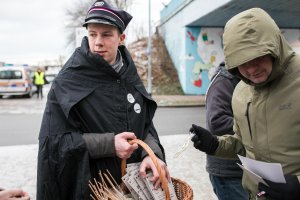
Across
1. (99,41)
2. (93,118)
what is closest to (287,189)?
(93,118)

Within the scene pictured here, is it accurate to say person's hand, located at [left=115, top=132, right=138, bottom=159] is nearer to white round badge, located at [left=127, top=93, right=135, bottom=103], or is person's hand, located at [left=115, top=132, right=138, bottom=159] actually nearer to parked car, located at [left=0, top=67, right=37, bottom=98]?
white round badge, located at [left=127, top=93, right=135, bottom=103]

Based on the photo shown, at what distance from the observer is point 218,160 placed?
2740mm

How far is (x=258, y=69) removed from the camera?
186 cm

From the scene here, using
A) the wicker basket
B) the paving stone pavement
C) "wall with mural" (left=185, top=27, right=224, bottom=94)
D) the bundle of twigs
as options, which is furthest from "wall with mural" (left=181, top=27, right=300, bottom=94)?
the bundle of twigs

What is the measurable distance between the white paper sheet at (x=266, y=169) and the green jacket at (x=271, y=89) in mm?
107

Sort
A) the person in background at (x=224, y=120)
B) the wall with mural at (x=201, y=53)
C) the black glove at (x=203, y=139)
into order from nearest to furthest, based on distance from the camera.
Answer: the black glove at (x=203, y=139)
the person in background at (x=224, y=120)
the wall with mural at (x=201, y=53)

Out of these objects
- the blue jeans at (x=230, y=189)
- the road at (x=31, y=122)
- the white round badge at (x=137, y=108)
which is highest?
the white round badge at (x=137, y=108)

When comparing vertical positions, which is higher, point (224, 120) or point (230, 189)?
point (224, 120)

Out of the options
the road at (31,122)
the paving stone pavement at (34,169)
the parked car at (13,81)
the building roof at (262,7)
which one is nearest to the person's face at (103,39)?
the paving stone pavement at (34,169)

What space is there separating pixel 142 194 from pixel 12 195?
0.66 metres

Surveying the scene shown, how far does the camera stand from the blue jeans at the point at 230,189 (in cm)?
267

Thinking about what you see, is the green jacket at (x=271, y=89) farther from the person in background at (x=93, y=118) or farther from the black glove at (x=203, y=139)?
the person in background at (x=93, y=118)

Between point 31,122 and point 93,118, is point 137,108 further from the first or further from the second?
point 31,122

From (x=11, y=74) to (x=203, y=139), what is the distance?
1920cm
